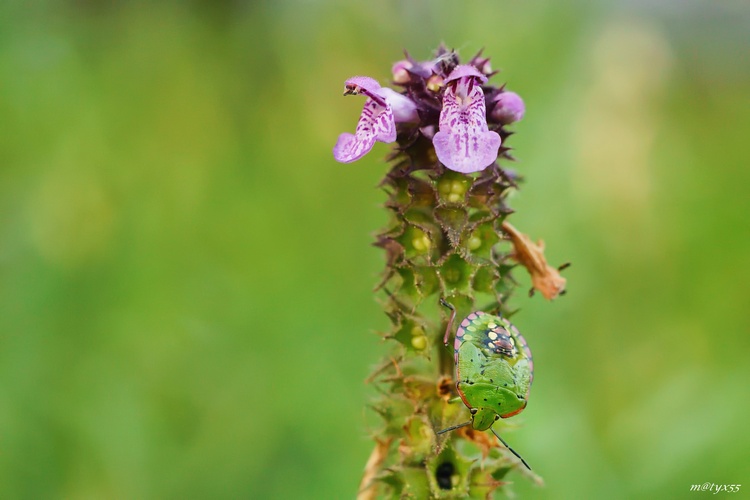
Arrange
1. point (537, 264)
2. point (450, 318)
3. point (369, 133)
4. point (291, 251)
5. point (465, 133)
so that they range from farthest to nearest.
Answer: point (291, 251), point (537, 264), point (450, 318), point (369, 133), point (465, 133)

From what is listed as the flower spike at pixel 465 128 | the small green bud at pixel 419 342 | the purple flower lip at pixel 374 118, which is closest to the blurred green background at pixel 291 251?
the small green bud at pixel 419 342

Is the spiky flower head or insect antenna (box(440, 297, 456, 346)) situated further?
insect antenna (box(440, 297, 456, 346))

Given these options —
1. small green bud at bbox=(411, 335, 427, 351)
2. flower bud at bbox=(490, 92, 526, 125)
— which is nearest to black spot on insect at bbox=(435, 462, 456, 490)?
small green bud at bbox=(411, 335, 427, 351)

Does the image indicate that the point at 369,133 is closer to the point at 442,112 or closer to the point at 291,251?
the point at 442,112

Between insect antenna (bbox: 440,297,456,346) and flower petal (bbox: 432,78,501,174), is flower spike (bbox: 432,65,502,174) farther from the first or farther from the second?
insect antenna (bbox: 440,297,456,346)

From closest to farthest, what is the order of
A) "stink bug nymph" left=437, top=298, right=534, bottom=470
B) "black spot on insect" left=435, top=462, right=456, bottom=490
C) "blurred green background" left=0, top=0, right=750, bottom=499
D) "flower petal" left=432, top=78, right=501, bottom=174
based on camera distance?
1. "flower petal" left=432, top=78, right=501, bottom=174
2. "stink bug nymph" left=437, top=298, right=534, bottom=470
3. "black spot on insect" left=435, top=462, right=456, bottom=490
4. "blurred green background" left=0, top=0, right=750, bottom=499

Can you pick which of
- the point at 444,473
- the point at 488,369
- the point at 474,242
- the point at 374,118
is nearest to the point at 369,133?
the point at 374,118
